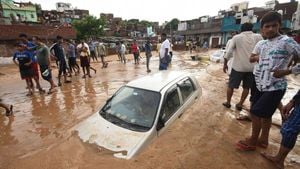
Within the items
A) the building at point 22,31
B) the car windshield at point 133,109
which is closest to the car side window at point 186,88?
the car windshield at point 133,109

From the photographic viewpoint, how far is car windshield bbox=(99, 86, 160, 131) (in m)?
3.29

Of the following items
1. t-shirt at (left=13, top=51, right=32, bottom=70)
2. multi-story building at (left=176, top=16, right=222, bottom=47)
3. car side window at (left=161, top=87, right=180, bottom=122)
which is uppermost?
multi-story building at (left=176, top=16, right=222, bottom=47)

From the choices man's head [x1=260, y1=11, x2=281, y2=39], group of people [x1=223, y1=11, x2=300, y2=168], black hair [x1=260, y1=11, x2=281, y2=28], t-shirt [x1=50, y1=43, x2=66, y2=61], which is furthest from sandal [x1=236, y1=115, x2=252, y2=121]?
t-shirt [x1=50, y1=43, x2=66, y2=61]

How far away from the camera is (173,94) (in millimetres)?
3848

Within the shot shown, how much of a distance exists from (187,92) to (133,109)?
1487mm

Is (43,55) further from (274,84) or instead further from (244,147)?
(274,84)

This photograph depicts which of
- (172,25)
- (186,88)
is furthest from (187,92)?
(172,25)

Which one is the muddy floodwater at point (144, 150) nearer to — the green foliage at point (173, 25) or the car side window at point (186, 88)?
the car side window at point (186, 88)

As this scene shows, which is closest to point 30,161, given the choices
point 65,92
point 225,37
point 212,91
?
point 65,92

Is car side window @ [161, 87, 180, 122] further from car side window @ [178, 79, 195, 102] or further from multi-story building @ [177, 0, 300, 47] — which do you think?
multi-story building @ [177, 0, 300, 47]

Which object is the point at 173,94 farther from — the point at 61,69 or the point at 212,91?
the point at 61,69

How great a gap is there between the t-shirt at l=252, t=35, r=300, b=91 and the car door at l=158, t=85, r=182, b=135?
146cm

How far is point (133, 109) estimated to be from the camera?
353 centimetres

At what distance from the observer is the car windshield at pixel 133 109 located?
3.29m
